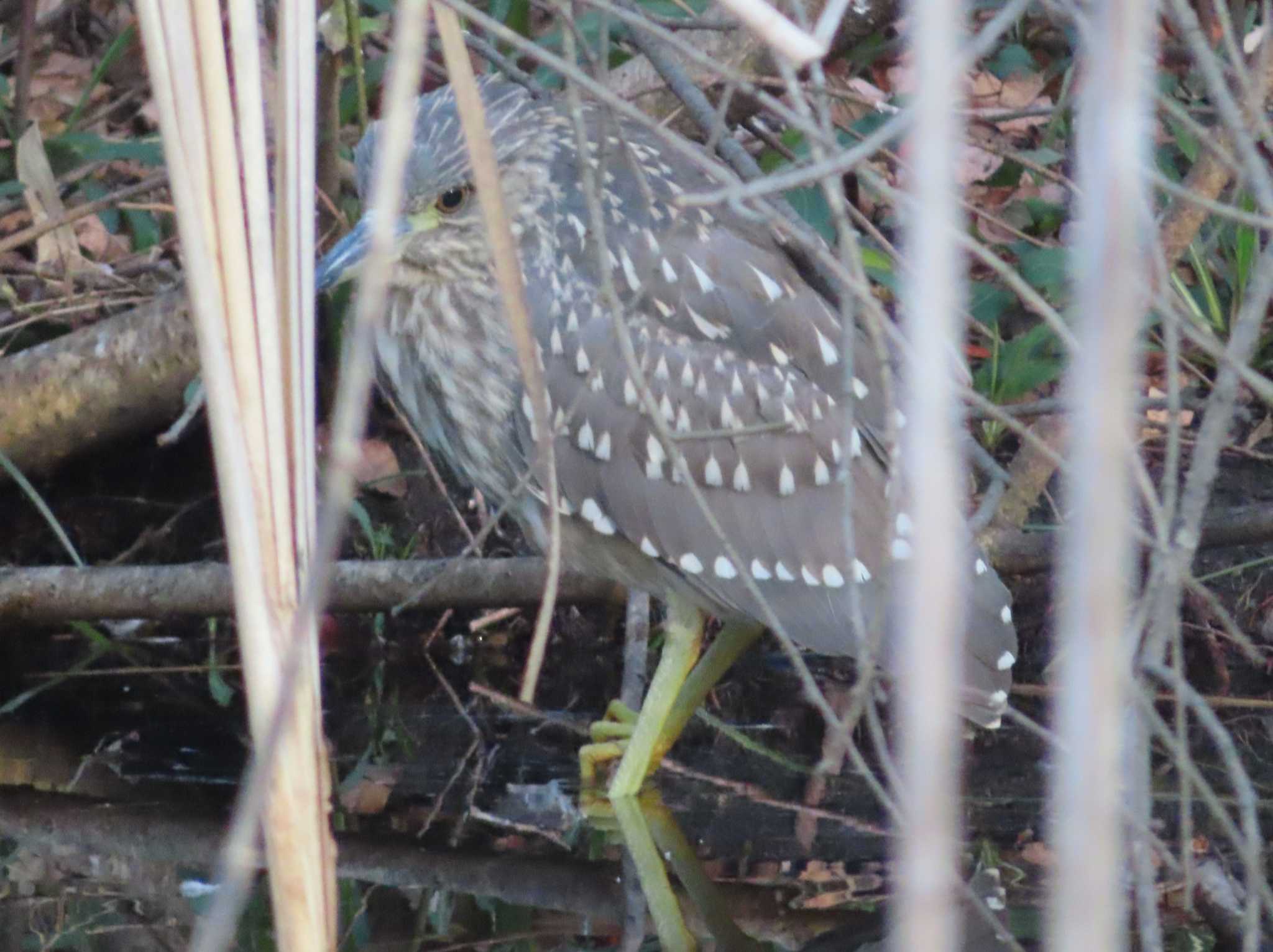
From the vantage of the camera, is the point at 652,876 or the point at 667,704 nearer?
the point at 652,876

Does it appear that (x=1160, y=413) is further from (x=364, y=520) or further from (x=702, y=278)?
(x=364, y=520)

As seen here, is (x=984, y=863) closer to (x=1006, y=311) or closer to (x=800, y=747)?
(x=800, y=747)

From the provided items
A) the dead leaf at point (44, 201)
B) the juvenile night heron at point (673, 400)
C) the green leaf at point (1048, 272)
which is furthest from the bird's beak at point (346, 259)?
the green leaf at point (1048, 272)

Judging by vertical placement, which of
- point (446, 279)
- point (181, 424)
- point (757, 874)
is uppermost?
point (446, 279)

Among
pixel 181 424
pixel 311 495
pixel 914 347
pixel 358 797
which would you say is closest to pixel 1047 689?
pixel 358 797

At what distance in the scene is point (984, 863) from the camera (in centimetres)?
273

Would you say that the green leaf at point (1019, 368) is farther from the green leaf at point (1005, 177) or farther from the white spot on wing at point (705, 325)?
the white spot on wing at point (705, 325)

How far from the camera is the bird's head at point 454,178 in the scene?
10.6 ft

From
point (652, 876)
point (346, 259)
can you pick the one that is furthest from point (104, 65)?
point (652, 876)

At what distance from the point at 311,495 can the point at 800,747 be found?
2.06 meters

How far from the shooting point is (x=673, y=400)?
322cm

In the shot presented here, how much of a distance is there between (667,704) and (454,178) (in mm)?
1114

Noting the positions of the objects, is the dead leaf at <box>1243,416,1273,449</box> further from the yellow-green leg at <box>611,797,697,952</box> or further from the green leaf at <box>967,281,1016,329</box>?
the yellow-green leg at <box>611,797,697,952</box>

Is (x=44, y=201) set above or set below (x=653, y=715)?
above
